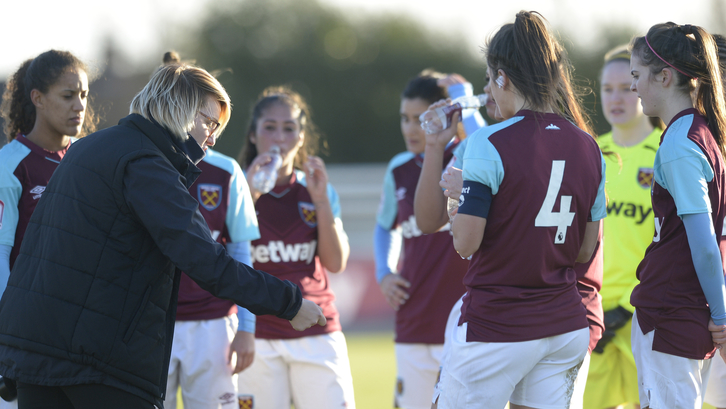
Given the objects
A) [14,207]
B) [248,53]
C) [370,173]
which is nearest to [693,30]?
[14,207]

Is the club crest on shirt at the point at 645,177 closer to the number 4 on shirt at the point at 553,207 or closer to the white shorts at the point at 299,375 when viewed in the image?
the number 4 on shirt at the point at 553,207

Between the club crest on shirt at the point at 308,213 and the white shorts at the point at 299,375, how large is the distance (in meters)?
0.64

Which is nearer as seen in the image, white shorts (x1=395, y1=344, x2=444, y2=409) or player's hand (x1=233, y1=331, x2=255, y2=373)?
player's hand (x1=233, y1=331, x2=255, y2=373)

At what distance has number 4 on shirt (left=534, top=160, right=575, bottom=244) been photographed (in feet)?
7.62

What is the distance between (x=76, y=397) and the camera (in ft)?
7.13

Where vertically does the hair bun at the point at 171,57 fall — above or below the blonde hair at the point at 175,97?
above

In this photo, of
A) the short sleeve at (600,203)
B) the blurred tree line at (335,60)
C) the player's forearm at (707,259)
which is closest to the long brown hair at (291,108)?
the short sleeve at (600,203)

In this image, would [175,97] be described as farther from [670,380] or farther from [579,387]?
[670,380]

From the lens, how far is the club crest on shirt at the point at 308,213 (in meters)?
3.80

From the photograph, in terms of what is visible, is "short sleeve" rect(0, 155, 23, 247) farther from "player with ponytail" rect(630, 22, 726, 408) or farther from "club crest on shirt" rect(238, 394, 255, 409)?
"player with ponytail" rect(630, 22, 726, 408)

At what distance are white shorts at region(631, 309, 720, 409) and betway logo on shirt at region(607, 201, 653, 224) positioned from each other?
4.04ft

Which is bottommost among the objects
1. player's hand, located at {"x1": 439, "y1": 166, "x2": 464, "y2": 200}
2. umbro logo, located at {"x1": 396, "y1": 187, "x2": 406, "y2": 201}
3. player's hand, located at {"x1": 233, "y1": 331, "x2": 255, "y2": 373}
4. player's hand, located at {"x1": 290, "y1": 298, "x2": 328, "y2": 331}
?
player's hand, located at {"x1": 233, "y1": 331, "x2": 255, "y2": 373}

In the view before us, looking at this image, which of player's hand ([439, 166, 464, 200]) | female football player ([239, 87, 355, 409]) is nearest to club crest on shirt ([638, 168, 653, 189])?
player's hand ([439, 166, 464, 200])

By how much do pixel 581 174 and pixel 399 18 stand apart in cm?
3092
